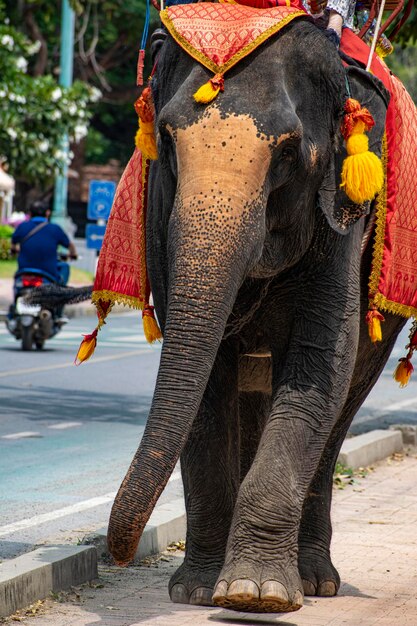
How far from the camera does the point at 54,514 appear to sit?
27.1ft

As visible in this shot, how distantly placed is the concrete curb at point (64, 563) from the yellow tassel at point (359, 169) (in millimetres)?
1959

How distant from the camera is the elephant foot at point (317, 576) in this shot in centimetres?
620

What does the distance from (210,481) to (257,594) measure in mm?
881

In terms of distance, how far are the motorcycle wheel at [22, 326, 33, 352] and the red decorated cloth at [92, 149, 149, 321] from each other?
12.2m

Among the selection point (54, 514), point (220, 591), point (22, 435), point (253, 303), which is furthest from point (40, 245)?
point (220, 591)

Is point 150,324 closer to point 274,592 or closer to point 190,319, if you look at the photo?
point 190,319

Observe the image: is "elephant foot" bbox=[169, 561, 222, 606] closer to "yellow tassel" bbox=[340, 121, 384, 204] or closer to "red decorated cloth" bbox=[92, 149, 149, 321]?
"red decorated cloth" bbox=[92, 149, 149, 321]

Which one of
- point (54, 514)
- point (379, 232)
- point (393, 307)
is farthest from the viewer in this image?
point (54, 514)

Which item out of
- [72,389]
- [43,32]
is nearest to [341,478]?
[72,389]

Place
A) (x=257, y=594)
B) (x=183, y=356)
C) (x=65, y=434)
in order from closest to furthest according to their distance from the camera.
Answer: (x=183, y=356)
(x=257, y=594)
(x=65, y=434)

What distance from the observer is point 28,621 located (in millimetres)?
5586

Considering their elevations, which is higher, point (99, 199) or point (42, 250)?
point (99, 199)

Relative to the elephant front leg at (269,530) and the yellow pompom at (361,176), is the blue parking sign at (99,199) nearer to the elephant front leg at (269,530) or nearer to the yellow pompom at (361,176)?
the yellow pompom at (361,176)

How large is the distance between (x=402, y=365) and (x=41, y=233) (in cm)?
1261
